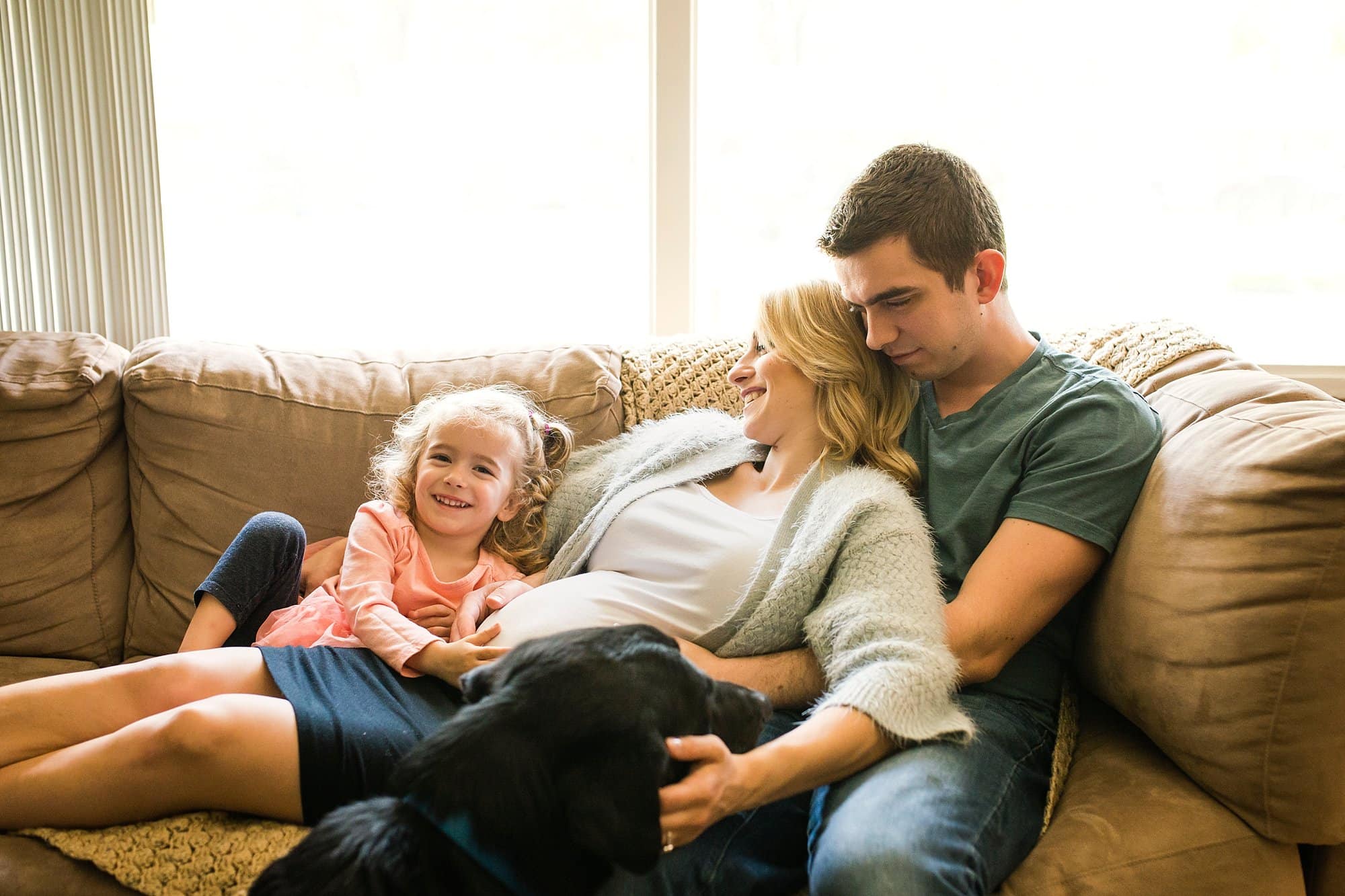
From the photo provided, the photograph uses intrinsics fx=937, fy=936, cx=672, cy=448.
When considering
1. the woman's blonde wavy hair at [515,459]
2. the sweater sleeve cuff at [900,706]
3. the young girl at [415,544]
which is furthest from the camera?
the woman's blonde wavy hair at [515,459]

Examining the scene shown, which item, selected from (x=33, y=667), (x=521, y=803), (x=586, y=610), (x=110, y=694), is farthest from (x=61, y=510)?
(x=521, y=803)

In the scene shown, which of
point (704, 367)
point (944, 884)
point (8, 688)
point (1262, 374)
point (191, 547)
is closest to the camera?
point (944, 884)

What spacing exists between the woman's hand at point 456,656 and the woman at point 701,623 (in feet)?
0.09

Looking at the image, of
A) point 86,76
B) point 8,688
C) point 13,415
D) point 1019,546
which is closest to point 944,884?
point 1019,546

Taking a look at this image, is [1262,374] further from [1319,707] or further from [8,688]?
[8,688]

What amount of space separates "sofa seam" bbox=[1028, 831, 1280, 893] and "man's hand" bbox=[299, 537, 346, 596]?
1225mm

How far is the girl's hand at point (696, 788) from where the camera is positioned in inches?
35.6

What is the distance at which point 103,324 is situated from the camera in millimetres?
2359

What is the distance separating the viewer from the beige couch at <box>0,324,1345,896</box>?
3.73 feet

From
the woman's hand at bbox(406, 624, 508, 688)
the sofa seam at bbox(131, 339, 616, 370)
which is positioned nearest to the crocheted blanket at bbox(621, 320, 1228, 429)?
the sofa seam at bbox(131, 339, 616, 370)

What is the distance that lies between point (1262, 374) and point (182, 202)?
8.25ft

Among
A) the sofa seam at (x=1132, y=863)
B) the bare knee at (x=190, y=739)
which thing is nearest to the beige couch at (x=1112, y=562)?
the sofa seam at (x=1132, y=863)

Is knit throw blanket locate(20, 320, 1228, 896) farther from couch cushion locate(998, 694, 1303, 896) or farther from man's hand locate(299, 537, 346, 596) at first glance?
man's hand locate(299, 537, 346, 596)

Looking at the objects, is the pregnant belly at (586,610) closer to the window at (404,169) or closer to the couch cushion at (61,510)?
the couch cushion at (61,510)
